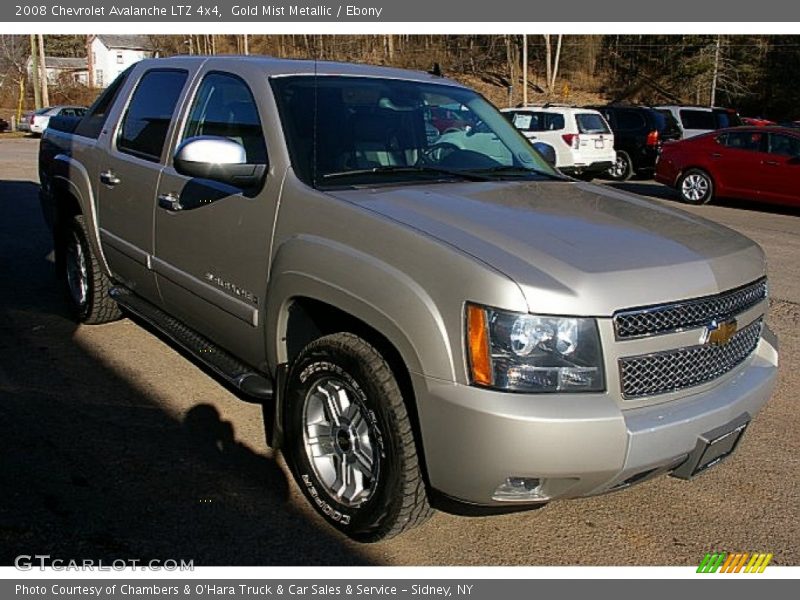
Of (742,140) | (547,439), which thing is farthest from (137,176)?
(742,140)

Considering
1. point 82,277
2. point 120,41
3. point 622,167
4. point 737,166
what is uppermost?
point 120,41

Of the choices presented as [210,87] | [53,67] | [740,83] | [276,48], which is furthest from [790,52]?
[53,67]

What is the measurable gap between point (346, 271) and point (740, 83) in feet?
129

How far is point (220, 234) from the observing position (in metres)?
3.78

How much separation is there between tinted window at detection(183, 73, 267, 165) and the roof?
10 centimetres

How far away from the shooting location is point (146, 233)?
453 centimetres

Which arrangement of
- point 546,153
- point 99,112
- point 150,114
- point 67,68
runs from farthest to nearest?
point 67,68
point 99,112
point 546,153
point 150,114

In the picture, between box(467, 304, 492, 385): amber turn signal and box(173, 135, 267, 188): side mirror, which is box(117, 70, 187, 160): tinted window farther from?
box(467, 304, 492, 385): amber turn signal

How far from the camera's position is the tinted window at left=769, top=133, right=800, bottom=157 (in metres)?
13.2

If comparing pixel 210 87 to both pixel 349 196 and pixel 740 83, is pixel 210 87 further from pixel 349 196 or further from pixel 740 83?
pixel 740 83

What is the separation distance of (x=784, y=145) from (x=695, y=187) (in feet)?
5.99

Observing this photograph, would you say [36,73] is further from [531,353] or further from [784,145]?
[531,353]

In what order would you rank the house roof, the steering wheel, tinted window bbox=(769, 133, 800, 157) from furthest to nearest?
1. the house roof
2. tinted window bbox=(769, 133, 800, 157)
3. the steering wheel

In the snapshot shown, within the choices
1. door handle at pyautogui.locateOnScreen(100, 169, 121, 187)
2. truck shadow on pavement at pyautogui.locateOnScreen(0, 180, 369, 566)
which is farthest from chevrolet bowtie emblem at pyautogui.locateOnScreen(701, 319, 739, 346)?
door handle at pyautogui.locateOnScreen(100, 169, 121, 187)
